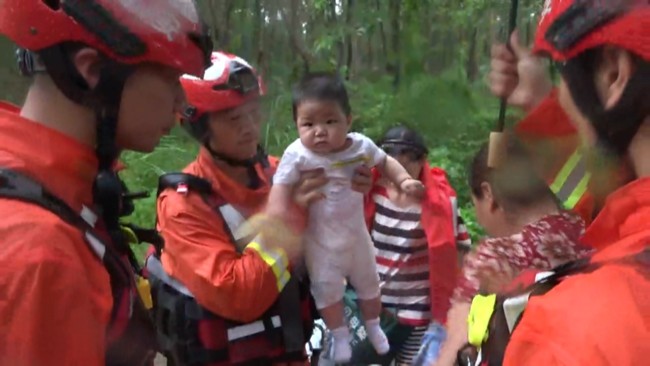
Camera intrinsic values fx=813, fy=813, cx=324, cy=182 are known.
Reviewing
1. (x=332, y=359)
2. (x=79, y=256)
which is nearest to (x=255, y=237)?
(x=332, y=359)

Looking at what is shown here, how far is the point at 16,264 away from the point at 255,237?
1566mm

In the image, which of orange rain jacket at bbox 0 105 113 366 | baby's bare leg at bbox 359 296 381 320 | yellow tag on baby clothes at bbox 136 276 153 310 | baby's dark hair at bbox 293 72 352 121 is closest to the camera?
orange rain jacket at bbox 0 105 113 366

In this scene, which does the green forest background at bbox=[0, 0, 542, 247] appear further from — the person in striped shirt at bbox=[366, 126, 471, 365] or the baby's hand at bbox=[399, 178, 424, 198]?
the person in striped shirt at bbox=[366, 126, 471, 365]

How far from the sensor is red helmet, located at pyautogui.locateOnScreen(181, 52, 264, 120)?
3119 mm

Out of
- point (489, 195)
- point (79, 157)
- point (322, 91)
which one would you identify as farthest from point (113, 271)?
point (322, 91)

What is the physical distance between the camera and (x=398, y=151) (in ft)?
14.2

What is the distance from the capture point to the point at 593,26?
1.31 m

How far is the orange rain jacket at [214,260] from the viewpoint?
2893 millimetres

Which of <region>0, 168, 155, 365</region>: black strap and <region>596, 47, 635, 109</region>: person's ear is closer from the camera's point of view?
<region>596, 47, 635, 109</region>: person's ear

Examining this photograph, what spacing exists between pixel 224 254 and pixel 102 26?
133cm

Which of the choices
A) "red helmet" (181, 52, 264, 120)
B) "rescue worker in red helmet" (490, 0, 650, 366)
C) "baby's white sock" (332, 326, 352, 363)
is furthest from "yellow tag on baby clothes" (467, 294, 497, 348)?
"baby's white sock" (332, 326, 352, 363)

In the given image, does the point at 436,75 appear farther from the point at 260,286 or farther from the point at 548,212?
the point at 260,286

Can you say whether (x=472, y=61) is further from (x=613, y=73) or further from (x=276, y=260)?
(x=276, y=260)

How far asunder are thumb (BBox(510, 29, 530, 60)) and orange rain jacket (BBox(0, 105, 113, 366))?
103 cm
